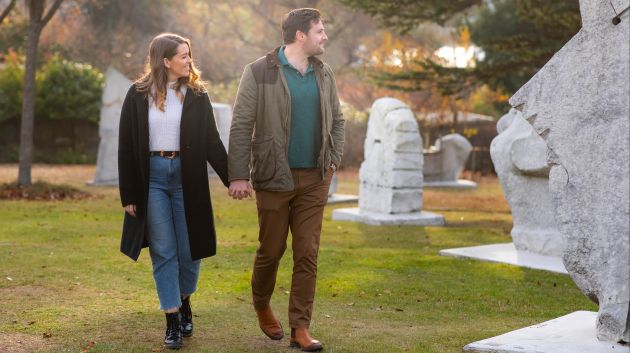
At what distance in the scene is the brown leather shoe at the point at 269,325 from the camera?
588 cm

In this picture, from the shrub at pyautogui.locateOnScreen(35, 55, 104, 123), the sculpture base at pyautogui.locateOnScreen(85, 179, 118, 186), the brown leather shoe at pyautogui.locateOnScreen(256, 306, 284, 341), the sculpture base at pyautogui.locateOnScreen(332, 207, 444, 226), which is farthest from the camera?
the shrub at pyautogui.locateOnScreen(35, 55, 104, 123)

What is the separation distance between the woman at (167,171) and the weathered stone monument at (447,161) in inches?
652

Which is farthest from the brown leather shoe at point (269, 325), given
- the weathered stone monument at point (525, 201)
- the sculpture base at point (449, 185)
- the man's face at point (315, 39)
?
the sculpture base at point (449, 185)

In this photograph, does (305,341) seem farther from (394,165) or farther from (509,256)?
(394,165)

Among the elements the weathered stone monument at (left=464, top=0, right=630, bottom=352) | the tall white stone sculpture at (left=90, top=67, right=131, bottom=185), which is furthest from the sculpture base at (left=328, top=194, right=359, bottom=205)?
the weathered stone monument at (left=464, top=0, right=630, bottom=352)

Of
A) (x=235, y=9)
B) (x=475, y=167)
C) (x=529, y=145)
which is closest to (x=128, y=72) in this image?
(x=235, y=9)

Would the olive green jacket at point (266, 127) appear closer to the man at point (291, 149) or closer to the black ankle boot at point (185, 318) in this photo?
the man at point (291, 149)

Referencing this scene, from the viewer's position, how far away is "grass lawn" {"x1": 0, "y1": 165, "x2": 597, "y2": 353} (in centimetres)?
593

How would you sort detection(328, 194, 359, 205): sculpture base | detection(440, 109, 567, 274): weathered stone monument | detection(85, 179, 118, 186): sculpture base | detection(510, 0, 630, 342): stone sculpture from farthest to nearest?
detection(85, 179, 118, 186): sculpture base → detection(328, 194, 359, 205): sculpture base → detection(440, 109, 567, 274): weathered stone monument → detection(510, 0, 630, 342): stone sculpture

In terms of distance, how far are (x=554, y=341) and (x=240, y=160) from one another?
89.1 inches

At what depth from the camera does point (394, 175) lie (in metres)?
13.4

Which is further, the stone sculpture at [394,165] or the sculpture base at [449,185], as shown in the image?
the sculpture base at [449,185]

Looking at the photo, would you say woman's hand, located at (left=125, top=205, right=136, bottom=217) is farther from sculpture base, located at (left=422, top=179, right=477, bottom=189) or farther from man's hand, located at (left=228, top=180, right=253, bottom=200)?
sculpture base, located at (left=422, top=179, right=477, bottom=189)

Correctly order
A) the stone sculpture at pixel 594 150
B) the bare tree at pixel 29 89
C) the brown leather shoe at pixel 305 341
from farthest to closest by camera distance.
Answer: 1. the bare tree at pixel 29 89
2. the brown leather shoe at pixel 305 341
3. the stone sculpture at pixel 594 150
